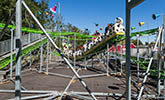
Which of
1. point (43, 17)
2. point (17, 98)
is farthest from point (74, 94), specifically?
point (43, 17)

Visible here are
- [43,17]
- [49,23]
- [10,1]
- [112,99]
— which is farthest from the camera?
[49,23]

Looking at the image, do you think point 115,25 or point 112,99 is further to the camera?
→ point 115,25

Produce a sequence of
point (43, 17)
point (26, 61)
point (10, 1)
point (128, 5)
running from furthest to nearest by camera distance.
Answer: point (43, 17) < point (10, 1) < point (26, 61) < point (128, 5)

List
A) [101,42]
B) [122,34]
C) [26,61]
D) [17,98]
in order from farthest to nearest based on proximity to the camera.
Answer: [26,61] → [101,42] → [122,34] → [17,98]

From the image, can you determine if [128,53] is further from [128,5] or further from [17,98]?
[17,98]

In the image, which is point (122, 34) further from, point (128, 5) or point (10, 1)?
point (10, 1)

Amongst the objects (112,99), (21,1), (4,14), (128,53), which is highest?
(4,14)

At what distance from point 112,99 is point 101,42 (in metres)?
4.85

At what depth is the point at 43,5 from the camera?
23.9 metres

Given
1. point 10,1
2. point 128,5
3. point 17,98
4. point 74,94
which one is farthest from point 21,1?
point 10,1

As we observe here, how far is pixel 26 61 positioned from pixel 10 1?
30.8 ft

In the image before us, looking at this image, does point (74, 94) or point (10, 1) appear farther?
point (10, 1)

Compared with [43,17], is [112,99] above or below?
below

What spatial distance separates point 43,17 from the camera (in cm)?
2327
